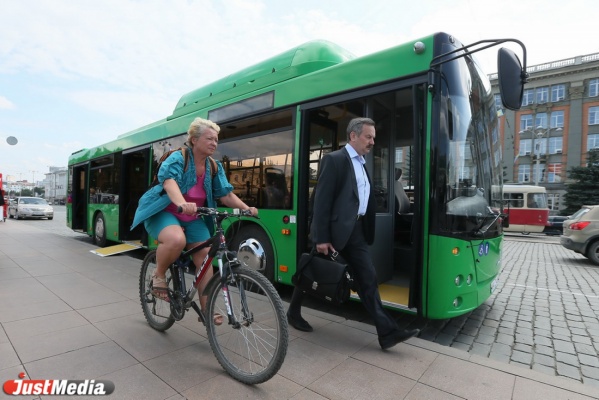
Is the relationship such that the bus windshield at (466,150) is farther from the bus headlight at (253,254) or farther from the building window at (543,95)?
the building window at (543,95)

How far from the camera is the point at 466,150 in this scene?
3422 millimetres

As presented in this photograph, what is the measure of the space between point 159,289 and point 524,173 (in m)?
48.0

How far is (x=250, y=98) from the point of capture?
5164 mm

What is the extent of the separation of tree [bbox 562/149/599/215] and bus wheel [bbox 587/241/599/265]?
88.3 ft

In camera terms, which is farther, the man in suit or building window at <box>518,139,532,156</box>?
building window at <box>518,139,532,156</box>

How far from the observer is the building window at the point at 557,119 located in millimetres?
39781

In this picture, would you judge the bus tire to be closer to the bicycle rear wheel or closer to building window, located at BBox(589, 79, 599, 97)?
the bicycle rear wheel

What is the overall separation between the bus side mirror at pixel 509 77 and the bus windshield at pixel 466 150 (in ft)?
1.26

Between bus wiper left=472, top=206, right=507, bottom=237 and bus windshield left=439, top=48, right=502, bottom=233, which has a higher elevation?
bus windshield left=439, top=48, right=502, bottom=233

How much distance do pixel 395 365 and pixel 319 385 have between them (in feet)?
2.25

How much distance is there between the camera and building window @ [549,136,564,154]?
39625 mm

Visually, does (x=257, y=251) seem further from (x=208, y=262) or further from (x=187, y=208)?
(x=187, y=208)

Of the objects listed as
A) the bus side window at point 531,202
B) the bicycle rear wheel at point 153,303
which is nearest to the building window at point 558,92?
the bus side window at point 531,202

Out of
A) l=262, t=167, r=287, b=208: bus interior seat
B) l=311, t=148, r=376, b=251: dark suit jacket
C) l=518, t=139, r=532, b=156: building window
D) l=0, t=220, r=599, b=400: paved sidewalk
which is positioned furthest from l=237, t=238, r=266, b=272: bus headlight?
l=518, t=139, r=532, b=156: building window
